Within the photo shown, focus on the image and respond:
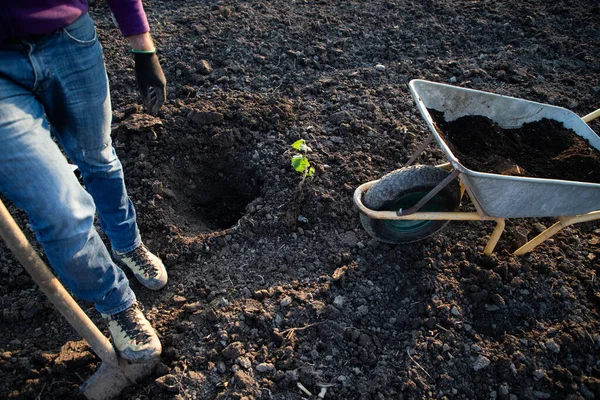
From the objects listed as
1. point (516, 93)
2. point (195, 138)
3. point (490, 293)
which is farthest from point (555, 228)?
point (195, 138)

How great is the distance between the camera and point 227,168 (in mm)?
3621

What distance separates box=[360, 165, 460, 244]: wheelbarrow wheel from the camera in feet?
8.89

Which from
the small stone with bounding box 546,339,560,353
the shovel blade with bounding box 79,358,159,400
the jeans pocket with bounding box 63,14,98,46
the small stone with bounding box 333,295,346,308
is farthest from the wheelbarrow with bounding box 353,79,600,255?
the jeans pocket with bounding box 63,14,98,46

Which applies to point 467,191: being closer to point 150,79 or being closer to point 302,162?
point 302,162

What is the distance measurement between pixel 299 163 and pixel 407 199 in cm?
85

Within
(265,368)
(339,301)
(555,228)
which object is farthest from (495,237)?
(265,368)

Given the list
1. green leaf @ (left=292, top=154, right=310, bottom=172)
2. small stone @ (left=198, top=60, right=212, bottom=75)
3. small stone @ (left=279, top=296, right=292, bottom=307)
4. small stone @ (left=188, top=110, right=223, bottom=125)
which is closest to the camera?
small stone @ (left=279, top=296, right=292, bottom=307)

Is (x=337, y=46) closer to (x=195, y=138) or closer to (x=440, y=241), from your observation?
(x=195, y=138)

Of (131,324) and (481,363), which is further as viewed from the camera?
(481,363)

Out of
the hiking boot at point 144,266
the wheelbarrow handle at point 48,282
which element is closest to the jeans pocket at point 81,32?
the wheelbarrow handle at point 48,282

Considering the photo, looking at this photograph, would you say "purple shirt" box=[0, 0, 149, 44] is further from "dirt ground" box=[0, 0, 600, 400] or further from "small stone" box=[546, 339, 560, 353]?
"small stone" box=[546, 339, 560, 353]

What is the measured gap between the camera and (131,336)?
231 centimetres

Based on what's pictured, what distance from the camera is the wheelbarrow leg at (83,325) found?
1669 millimetres

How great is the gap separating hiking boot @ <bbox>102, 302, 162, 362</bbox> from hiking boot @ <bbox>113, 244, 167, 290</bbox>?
1.28 feet
